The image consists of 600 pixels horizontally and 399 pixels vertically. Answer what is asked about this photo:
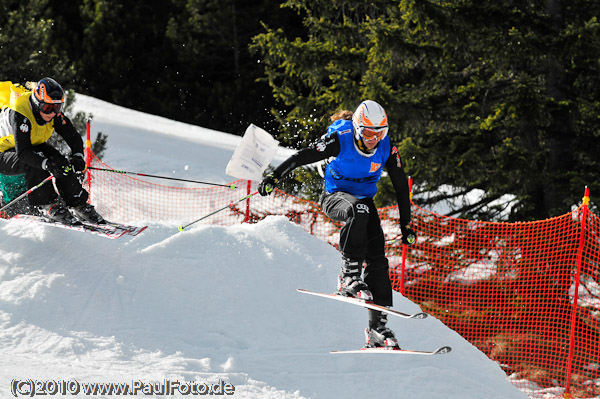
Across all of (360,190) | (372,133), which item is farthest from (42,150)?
(372,133)

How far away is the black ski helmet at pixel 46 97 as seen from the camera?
7.19 metres

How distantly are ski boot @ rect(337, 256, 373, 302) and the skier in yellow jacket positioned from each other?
3.06m

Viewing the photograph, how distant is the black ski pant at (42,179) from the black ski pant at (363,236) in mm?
2913

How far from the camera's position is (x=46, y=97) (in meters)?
7.19

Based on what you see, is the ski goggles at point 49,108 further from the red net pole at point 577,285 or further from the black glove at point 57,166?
the red net pole at point 577,285

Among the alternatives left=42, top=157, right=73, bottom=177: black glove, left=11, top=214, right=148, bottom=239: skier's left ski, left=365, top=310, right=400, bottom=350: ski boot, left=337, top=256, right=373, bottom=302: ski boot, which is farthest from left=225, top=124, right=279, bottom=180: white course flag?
left=365, top=310, right=400, bottom=350: ski boot

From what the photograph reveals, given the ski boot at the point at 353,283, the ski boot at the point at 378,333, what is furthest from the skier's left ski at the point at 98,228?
the ski boot at the point at 378,333

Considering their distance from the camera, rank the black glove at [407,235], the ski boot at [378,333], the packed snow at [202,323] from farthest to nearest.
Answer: the black glove at [407,235] → the ski boot at [378,333] → the packed snow at [202,323]

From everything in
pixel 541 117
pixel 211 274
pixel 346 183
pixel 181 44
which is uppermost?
pixel 181 44

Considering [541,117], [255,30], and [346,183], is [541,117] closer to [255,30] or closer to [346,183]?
[346,183]

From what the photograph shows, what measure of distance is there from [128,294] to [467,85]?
22.6ft

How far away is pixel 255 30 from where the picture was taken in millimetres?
24531

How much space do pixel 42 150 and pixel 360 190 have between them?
3507mm

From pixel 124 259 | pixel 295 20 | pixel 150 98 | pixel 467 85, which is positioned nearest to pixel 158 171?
pixel 467 85
